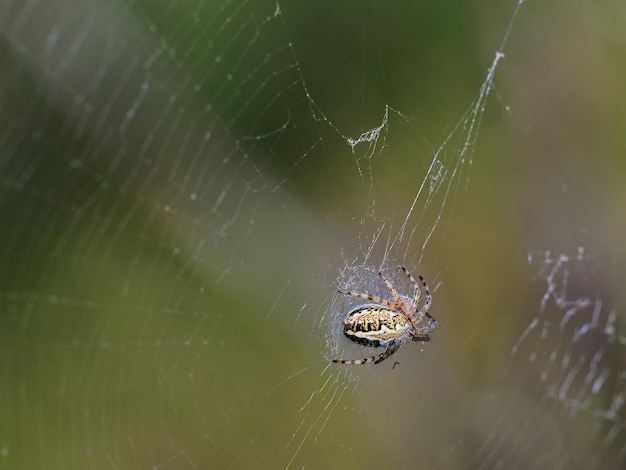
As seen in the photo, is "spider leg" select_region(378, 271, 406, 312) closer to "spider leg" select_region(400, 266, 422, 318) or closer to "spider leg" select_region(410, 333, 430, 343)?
"spider leg" select_region(400, 266, 422, 318)

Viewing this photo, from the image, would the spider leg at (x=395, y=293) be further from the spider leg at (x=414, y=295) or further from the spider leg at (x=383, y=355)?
the spider leg at (x=383, y=355)

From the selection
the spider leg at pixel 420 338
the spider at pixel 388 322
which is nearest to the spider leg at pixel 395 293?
the spider at pixel 388 322

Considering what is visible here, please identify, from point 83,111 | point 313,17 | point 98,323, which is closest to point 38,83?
point 83,111

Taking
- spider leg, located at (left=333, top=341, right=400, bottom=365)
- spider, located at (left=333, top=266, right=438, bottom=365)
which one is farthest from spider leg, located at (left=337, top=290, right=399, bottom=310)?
spider leg, located at (left=333, top=341, right=400, bottom=365)

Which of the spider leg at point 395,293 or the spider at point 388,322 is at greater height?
the spider leg at point 395,293

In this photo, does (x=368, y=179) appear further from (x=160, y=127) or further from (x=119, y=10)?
(x=119, y=10)
